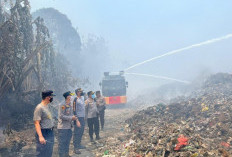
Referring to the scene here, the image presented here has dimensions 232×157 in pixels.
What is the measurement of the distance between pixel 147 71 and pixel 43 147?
65.1 m

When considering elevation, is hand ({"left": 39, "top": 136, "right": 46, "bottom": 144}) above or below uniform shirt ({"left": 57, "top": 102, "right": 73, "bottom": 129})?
below

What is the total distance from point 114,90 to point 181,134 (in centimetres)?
1488

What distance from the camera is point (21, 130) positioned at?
30.8 ft

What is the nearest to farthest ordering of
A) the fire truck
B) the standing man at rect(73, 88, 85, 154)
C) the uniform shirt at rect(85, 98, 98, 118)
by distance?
the standing man at rect(73, 88, 85, 154) < the uniform shirt at rect(85, 98, 98, 118) < the fire truck

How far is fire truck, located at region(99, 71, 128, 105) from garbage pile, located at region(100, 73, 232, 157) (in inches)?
284

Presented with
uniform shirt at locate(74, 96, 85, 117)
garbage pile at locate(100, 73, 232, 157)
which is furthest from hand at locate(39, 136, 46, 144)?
uniform shirt at locate(74, 96, 85, 117)

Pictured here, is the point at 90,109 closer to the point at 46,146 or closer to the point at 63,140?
the point at 63,140

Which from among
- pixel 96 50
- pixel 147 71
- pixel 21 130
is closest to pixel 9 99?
pixel 21 130

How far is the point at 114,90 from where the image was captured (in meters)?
20.5

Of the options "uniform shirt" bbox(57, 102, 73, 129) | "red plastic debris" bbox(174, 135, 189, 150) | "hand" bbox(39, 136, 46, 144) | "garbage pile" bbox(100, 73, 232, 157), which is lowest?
"garbage pile" bbox(100, 73, 232, 157)

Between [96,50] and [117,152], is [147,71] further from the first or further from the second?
[117,152]

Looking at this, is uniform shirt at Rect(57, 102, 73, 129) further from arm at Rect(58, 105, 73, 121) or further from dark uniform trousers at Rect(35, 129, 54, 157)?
dark uniform trousers at Rect(35, 129, 54, 157)

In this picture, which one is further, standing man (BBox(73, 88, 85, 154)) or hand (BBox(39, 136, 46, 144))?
standing man (BBox(73, 88, 85, 154))

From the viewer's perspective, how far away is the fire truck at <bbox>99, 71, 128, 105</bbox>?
65.8 ft
